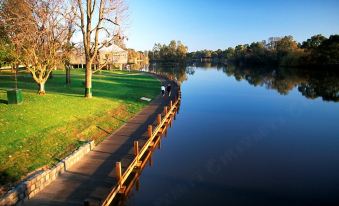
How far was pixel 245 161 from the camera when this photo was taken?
65.4 ft

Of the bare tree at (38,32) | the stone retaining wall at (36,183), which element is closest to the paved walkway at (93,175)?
the stone retaining wall at (36,183)

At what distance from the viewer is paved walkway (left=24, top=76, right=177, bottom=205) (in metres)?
13.2

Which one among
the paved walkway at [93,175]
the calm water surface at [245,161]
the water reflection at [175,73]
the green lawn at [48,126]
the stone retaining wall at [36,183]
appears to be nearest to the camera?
the stone retaining wall at [36,183]

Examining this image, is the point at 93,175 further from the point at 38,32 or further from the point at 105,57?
the point at 105,57

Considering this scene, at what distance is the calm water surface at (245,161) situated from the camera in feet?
49.5

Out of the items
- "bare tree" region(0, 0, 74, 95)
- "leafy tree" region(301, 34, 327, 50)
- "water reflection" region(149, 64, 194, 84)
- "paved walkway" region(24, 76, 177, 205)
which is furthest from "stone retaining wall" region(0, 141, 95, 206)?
→ "leafy tree" region(301, 34, 327, 50)

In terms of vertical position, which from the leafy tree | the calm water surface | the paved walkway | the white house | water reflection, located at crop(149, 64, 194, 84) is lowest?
the calm water surface

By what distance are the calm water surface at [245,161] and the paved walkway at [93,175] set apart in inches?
62.2

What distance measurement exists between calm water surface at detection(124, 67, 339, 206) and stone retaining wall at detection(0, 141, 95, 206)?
3841 millimetres

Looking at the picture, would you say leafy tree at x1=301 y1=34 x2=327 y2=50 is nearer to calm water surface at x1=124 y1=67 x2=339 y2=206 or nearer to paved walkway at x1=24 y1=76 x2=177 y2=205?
calm water surface at x1=124 y1=67 x2=339 y2=206

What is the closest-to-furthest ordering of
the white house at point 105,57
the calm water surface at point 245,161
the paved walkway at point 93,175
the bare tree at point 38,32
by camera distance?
the paved walkway at point 93,175 → the calm water surface at point 245,161 → the bare tree at point 38,32 → the white house at point 105,57

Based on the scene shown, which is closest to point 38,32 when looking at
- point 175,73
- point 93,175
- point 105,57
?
point 93,175

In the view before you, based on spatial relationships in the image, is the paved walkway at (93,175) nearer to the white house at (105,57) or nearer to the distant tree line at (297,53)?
the white house at (105,57)

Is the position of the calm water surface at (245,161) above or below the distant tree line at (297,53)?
below
